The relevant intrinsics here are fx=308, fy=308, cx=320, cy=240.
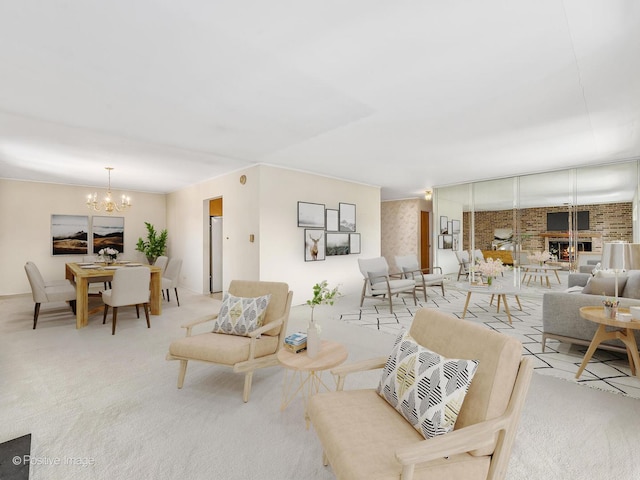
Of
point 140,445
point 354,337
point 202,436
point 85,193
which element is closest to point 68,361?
point 140,445

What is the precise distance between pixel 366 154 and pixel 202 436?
4270 mm

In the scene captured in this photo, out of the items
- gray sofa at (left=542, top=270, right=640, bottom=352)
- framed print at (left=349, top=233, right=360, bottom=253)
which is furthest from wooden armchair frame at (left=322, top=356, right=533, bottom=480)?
framed print at (left=349, top=233, right=360, bottom=253)

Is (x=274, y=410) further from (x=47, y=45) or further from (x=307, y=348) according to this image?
(x=47, y=45)

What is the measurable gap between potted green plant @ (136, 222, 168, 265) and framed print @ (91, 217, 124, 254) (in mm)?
489

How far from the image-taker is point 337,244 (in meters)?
6.70

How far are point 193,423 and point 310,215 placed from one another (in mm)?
4414

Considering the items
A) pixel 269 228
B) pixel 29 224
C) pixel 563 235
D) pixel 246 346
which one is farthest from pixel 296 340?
pixel 29 224

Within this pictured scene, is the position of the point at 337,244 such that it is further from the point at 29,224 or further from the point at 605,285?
the point at 29,224

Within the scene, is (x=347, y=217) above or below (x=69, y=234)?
above

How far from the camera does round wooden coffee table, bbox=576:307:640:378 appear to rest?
255 centimetres

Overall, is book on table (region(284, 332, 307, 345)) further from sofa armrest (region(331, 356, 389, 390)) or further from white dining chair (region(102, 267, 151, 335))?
white dining chair (region(102, 267, 151, 335))

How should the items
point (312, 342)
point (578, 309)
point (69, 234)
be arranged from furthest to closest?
point (69, 234) → point (578, 309) → point (312, 342)

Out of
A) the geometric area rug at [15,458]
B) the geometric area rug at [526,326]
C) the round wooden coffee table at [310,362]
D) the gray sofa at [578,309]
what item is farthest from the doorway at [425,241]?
the geometric area rug at [15,458]

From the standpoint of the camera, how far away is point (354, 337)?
3973 millimetres
